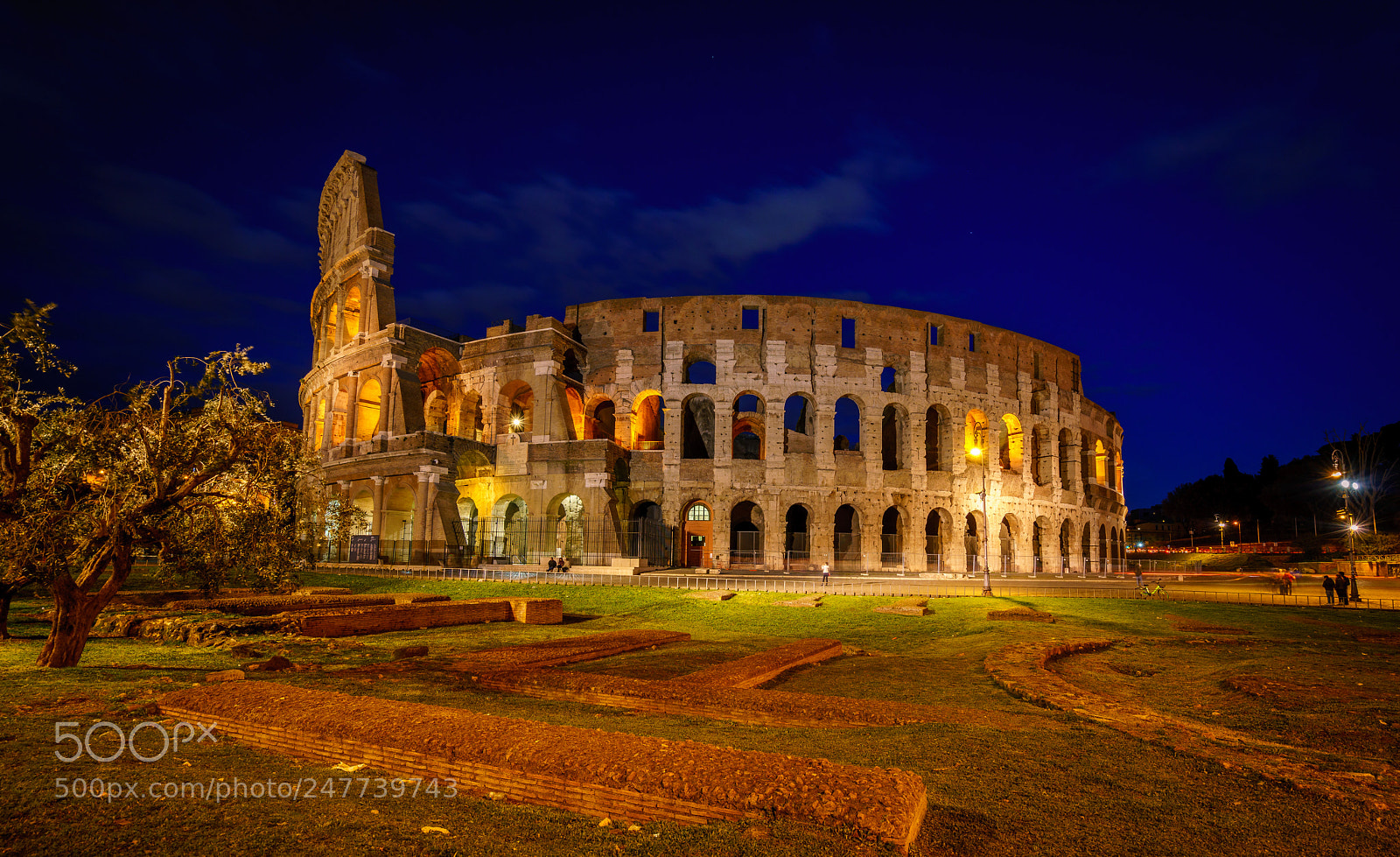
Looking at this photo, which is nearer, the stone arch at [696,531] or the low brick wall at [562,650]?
the low brick wall at [562,650]

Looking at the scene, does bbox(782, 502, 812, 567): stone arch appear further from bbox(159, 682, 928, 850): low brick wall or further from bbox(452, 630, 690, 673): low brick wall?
bbox(159, 682, 928, 850): low brick wall

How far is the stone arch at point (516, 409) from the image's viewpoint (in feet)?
115

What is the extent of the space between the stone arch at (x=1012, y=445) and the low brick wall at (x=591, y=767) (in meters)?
37.2

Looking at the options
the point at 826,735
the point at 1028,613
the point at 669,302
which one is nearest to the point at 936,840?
the point at 826,735

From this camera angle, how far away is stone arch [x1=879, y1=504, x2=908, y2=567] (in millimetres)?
34156

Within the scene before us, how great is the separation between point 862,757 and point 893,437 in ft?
123

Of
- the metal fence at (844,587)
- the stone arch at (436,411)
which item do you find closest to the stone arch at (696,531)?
the metal fence at (844,587)

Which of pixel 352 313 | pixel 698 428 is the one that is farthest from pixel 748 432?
pixel 352 313

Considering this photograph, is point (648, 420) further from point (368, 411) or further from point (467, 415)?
point (368, 411)

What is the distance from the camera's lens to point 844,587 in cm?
2320

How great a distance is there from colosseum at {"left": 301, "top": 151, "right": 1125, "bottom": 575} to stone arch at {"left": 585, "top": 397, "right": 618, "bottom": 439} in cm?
11

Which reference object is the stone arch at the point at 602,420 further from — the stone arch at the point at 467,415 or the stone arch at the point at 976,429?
the stone arch at the point at 976,429

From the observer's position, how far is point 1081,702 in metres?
6.50

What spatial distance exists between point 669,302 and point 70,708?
31277 mm
